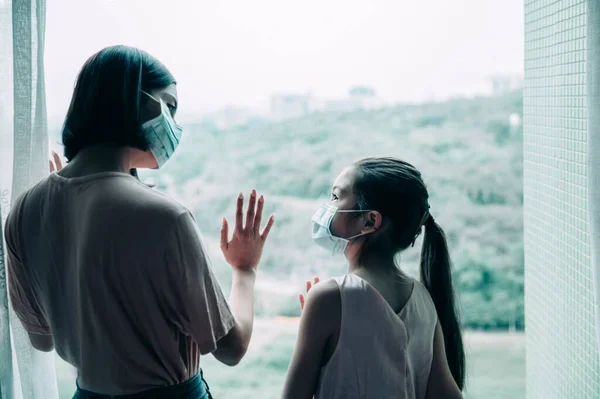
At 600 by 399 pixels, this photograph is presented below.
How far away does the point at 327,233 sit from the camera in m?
1.31

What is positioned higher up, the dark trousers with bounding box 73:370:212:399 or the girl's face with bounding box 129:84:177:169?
the girl's face with bounding box 129:84:177:169

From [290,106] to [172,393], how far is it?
1.47 m

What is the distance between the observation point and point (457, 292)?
1.40 meters

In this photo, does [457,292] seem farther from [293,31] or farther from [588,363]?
[293,31]

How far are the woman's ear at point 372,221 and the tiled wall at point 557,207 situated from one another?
53cm

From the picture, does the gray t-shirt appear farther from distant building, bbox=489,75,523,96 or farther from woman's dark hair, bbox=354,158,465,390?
distant building, bbox=489,75,523,96

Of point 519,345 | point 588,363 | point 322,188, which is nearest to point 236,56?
point 322,188

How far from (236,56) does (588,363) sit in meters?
1.54

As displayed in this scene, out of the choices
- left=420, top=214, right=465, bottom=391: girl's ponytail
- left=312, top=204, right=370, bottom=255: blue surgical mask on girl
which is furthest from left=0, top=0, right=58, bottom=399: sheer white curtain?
left=420, top=214, right=465, bottom=391: girl's ponytail

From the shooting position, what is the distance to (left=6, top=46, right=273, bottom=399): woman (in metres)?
1.00

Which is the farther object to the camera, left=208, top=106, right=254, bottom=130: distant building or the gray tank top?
left=208, top=106, right=254, bottom=130: distant building

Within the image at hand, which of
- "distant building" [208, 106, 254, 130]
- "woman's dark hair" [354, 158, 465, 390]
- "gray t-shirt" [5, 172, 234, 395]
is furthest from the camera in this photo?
"distant building" [208, 106, 254, 130]

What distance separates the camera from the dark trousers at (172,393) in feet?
3.43

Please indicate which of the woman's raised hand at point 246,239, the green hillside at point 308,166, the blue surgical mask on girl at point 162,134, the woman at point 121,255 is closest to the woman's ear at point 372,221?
the woman's raised hand at point 246,239
